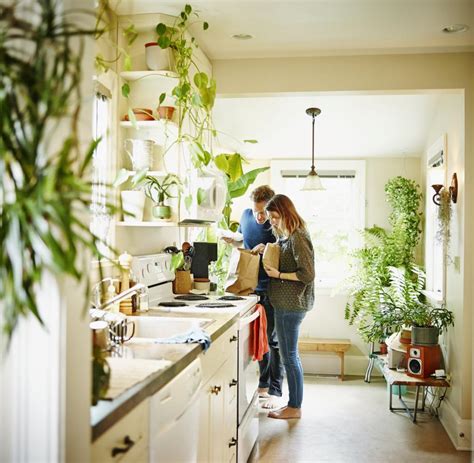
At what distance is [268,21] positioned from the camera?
12.5 feet

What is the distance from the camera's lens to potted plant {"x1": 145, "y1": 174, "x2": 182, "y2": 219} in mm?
3514

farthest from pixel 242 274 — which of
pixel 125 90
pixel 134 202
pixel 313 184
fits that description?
pixel 125 90

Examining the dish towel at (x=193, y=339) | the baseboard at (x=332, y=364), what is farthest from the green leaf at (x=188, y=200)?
the baseboard at (x=332, y=364)

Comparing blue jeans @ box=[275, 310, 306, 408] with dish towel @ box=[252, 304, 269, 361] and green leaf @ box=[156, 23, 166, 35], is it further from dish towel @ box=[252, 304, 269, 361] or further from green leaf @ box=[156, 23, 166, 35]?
green leaf @ box=[156, 23, 166, 35]

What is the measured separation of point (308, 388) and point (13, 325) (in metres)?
4.88

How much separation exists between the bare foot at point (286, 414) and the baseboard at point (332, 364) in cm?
156

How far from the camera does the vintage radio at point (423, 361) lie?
4.79 meters

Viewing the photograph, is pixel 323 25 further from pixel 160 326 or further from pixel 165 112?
pixel 160 326

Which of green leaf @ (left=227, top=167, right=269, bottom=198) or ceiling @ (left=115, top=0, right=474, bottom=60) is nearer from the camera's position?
ceiling @ (left=115, top=0, right=474, bottom=60)

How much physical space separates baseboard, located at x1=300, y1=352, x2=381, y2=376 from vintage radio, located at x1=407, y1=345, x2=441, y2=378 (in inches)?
62.9

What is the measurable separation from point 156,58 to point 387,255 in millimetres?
3268

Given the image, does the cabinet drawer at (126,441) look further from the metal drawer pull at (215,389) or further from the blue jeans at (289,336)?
the blue jeans at (289,336)

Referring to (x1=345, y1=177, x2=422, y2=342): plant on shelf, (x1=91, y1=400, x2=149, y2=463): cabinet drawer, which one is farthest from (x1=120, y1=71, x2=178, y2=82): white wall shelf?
(x1=345, y1=177, x2=422, y2=342): plant on shelf

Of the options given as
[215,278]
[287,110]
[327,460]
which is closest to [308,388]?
[215,278]
